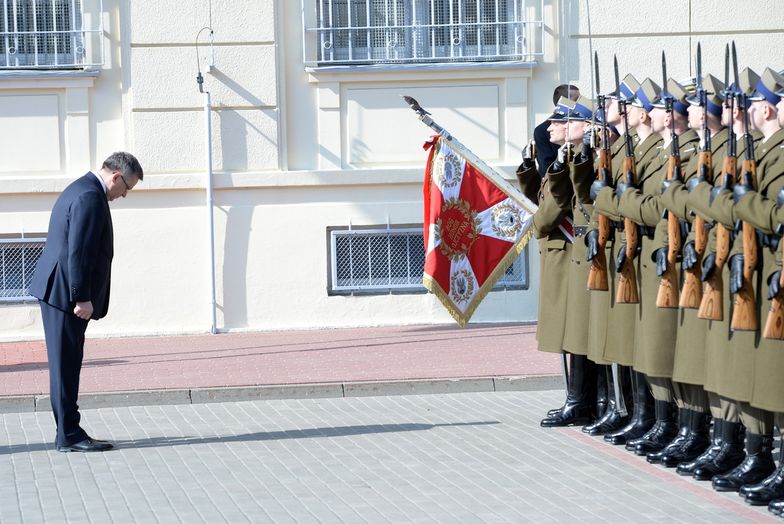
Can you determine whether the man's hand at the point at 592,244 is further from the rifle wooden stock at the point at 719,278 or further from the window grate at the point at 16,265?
the window grate at the point at 16,265

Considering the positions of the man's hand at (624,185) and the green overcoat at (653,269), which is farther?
the man's hand at (624,185)

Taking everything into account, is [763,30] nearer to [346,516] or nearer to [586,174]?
Answer: [586,174]

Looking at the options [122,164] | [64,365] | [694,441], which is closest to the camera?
[694,441]

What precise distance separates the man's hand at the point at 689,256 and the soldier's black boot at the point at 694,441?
0.96 meters

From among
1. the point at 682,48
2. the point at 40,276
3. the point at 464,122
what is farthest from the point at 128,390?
the point at 682,48

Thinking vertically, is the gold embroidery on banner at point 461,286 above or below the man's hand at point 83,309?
below

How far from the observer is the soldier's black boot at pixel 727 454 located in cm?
726

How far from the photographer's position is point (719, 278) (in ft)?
22.8

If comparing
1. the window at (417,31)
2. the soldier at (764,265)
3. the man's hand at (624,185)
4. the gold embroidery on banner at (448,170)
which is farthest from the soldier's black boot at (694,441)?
the window at (417,31)

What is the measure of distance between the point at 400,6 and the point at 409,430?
6.79 metres

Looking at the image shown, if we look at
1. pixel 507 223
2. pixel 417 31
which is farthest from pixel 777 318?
pixel 417 31

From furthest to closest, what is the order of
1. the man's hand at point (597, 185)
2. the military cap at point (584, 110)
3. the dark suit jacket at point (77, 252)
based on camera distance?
the military cap at point (584, 110) < the dark suit jacket at point (77, 252) < the man's hand at point (597, 185)

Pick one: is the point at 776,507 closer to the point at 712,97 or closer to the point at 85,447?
the point at 712,97

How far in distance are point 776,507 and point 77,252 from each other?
4.20m
